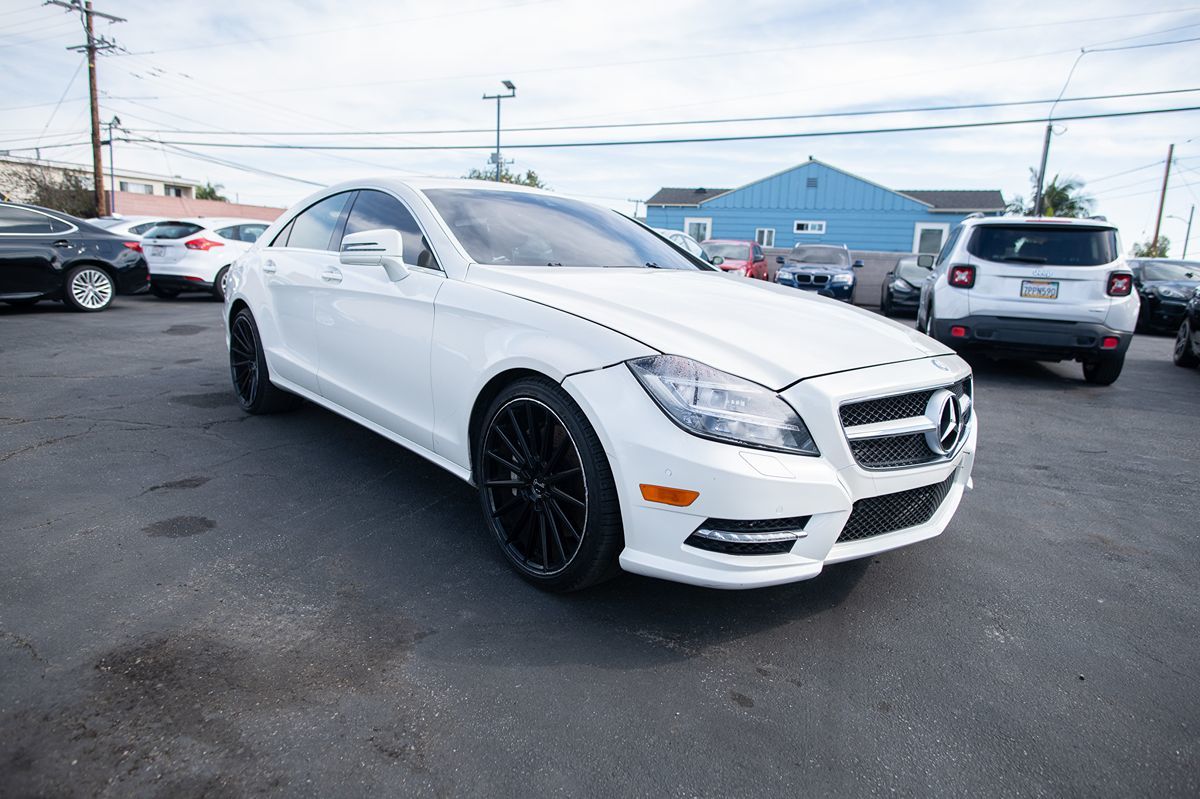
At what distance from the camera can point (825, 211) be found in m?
34.4

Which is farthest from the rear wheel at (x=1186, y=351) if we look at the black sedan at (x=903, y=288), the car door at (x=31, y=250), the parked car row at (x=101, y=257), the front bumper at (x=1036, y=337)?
the car door at (x=31, y=250)

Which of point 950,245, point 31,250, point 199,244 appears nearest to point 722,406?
point 950,245

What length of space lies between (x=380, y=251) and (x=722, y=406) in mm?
1828

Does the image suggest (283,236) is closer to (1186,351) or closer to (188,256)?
(188,256)

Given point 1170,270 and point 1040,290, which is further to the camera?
point 1170,270

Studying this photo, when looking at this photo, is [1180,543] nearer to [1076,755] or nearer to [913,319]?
[1076,755]

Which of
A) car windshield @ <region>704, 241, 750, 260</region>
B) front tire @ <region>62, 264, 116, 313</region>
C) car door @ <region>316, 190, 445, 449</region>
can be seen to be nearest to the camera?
car door @ <region>316, 190, 445, 449</region>

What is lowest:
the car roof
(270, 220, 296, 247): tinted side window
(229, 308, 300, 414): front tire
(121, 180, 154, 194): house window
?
(229, 308, 300, 414): front tire

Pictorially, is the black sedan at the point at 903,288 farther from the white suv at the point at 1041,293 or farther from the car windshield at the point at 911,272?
the white suv at the point at 1041,293

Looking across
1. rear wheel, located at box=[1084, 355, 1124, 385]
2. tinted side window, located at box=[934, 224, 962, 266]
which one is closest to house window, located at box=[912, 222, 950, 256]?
tinted side window, located at box=[934, 224, 962, 266]

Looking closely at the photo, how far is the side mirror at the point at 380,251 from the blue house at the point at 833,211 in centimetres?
3253

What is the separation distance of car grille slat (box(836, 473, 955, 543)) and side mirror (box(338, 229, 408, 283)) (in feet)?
7.14

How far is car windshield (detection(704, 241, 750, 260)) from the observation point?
17812 millimetres

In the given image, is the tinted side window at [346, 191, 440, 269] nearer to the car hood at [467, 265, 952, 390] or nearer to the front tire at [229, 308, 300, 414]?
the car hood at [467, 265, 952, 390]
